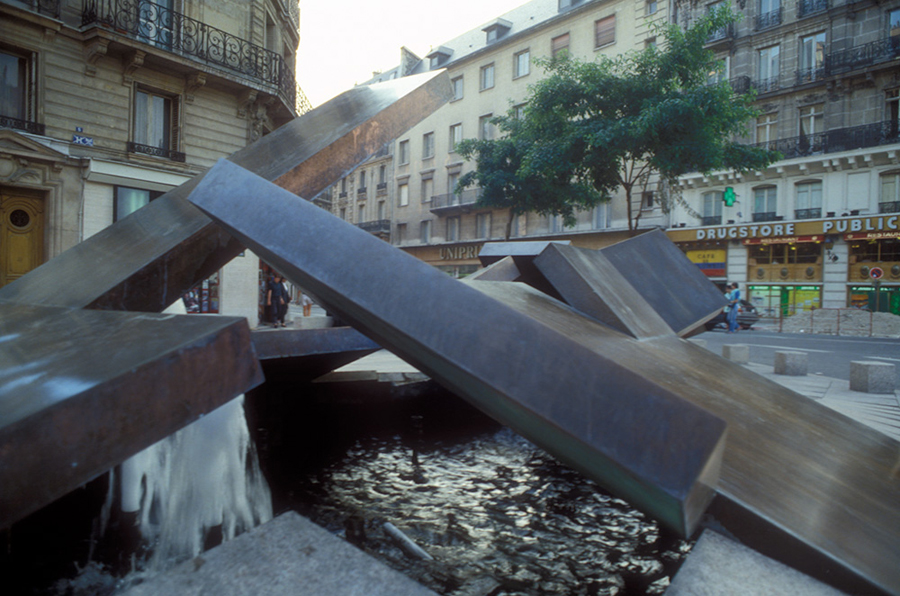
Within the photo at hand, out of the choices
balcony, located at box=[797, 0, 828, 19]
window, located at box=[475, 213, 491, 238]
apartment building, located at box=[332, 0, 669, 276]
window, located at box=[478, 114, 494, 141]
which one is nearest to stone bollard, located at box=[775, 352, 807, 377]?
apartment building, located at box=[332, 0, 669, 276]

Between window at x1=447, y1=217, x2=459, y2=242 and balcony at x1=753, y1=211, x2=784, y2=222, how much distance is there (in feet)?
60.3

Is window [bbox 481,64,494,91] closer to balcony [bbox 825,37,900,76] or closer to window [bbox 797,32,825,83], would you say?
window [bbox 797,32,825,83]

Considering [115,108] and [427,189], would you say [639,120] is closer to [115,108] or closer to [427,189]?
[115,108]

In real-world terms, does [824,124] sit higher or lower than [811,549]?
higher

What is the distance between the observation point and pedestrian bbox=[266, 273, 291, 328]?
15914mm

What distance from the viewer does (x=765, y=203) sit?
2658 centimetres

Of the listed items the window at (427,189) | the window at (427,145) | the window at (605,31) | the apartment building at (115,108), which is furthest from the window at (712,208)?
the apartment building at (115,108)

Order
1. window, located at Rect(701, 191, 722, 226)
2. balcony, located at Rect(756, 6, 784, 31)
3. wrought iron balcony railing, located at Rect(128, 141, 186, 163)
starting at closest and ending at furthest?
wrought iron balcony railing, located at Rect(128, 141, 186, 163)
balcony, located at Rect(756, 6, 784, 31)
window, located at Rect(701, 191, 722, 226)

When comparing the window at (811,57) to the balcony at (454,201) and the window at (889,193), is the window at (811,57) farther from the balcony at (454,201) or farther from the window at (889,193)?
the balcony at (454,201)

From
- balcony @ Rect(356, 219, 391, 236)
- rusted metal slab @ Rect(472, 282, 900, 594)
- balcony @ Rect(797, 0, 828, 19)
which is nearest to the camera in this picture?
rusted metal slab @ Rect(472, 282, 900, 594)

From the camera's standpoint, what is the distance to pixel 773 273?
2592cm

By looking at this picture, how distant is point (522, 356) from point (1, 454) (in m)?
1.11

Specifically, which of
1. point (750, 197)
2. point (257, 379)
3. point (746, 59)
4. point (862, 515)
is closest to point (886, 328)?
point (750, 197)

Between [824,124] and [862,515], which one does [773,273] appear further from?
[862,515]
